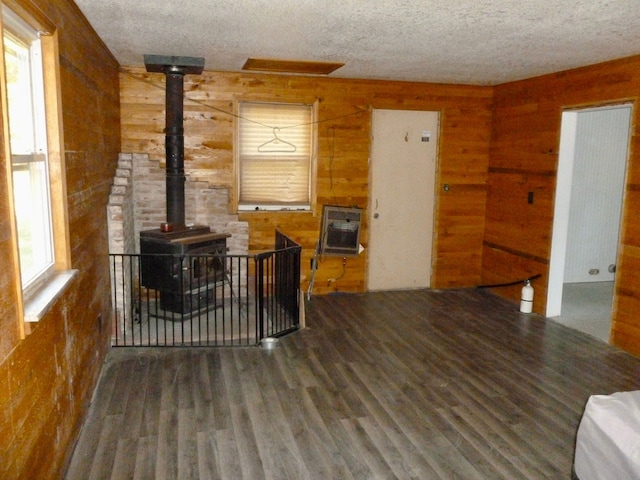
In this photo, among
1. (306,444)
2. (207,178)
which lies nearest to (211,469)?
(306,444)

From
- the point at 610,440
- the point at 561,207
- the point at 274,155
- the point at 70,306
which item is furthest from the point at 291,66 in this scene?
the point at 610,440

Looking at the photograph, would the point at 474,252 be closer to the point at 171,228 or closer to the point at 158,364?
the point at 171,228

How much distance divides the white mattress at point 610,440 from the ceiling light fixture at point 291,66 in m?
4.06

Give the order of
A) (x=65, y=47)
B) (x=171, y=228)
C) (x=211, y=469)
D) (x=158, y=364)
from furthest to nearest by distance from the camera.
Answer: (x=171, y=228) < (x=158, y=364) < (x=65, y=47) < (x=211, y=469)

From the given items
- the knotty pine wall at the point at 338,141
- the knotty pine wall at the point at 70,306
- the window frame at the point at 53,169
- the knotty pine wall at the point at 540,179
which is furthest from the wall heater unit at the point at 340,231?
the window frame at the point at 53,169

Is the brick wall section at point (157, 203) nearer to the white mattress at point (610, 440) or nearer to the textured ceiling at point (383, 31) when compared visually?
the textured ceiling at point (383, 31)

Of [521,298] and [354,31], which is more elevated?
[354,31]

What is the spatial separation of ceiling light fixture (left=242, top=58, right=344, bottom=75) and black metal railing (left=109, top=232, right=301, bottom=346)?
183 cm

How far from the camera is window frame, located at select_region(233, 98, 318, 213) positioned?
6.04m

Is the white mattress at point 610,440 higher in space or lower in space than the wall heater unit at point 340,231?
lower

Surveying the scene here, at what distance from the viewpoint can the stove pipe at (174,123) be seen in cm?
508

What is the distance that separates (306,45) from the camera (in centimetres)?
446

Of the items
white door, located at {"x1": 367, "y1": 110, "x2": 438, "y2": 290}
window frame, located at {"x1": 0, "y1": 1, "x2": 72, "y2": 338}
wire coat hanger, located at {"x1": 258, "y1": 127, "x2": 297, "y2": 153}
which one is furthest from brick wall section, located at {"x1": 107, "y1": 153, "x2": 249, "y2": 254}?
window frame, located at {"x1": 0, "y1": 1, "x2": 72, "y2": 338}

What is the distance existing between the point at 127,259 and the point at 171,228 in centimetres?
57
